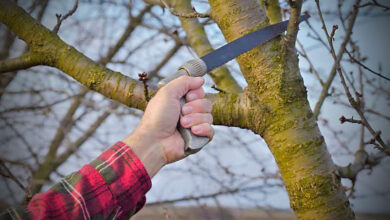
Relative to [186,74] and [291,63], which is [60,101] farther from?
[291,63]

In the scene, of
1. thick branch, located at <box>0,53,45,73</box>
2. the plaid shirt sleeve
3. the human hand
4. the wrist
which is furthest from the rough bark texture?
thick branch, located at <box>0,53,45,73</box>

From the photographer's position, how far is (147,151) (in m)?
1.10

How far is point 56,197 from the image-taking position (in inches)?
35.1

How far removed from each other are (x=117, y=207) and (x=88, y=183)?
0.12 metres

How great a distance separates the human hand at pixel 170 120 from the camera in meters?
1.14

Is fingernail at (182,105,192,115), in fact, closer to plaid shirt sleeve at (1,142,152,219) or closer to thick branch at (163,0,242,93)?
plaid shirt sleeve at (1,142,152,219)

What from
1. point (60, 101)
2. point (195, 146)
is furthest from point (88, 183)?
point (60, 101)

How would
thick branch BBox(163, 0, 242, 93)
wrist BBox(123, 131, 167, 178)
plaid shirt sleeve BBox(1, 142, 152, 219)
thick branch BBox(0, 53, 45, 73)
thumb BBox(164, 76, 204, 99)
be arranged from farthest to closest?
thick branch BBox(163, 0, 242, 93)
thick branch BBox(0, 53, 45, 73)
thumb BBox(164, 76, 204, 99)
wrist BBox(123, 131, 167, 178)
plaid shirt sleeve BBox(1, 142, 152, 219)

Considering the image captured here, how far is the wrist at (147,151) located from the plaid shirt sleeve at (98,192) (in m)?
0.03

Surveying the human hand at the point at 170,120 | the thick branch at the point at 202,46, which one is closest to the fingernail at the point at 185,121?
the human hand at the point at 170,120

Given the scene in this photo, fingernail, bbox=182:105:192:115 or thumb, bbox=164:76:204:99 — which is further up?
thumb, bbox=164:76:204:99

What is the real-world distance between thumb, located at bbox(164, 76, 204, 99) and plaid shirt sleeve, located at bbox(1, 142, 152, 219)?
28 cm

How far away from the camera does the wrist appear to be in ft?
3.52

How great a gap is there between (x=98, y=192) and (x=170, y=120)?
383 millimetres
